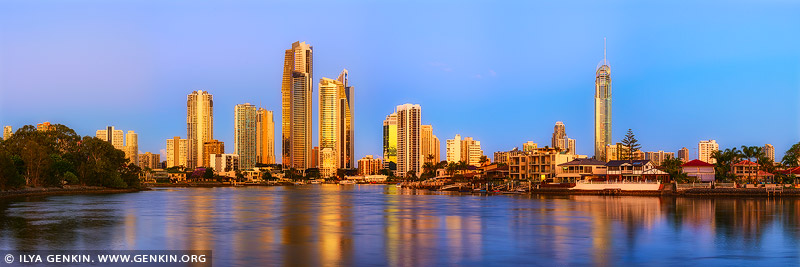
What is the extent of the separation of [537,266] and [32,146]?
9904 cm

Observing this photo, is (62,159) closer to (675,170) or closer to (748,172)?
(675,170)

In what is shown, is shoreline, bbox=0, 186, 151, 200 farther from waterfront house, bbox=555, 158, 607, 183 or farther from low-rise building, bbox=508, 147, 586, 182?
waterfront house, bbox=555, 158, 607, 183

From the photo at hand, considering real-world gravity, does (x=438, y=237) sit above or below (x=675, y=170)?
below

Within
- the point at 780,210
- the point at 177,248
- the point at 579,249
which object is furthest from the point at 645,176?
the point at 177,248

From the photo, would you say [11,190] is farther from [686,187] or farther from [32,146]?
[686,187]

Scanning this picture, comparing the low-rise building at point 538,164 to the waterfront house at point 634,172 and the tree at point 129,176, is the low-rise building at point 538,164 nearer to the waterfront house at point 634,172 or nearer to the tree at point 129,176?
the waterfront house at point 634,172

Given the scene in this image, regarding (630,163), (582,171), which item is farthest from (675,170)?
(582,171)

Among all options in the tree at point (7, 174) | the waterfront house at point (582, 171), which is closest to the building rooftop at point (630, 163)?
the waterfront house at point (582, 171)

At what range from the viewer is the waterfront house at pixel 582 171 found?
118375mm

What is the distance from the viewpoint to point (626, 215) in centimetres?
5947

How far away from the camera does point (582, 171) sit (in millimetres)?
120250

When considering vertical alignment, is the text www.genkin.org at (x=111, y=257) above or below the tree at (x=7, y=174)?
below

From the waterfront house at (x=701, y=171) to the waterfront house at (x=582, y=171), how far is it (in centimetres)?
1672

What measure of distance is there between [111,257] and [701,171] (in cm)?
11480
